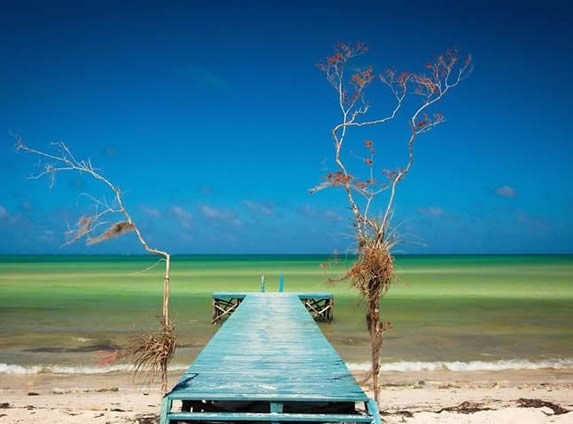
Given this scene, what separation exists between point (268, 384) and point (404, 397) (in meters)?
4.81

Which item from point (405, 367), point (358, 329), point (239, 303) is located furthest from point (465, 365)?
point (239, 303)

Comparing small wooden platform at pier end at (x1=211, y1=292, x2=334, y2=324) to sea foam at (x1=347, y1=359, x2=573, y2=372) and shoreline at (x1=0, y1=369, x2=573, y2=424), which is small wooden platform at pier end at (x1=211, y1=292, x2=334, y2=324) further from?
shoreline at (x1=0, y1=369, x2=573, y2=424)

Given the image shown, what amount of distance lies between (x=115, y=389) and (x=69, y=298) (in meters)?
23.8

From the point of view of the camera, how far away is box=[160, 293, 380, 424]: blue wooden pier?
5844 millimetres

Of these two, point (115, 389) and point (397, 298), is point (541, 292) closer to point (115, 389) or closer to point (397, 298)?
point (397, 298)

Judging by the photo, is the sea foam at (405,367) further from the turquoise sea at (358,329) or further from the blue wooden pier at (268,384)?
the blue wooden pier at (268,384)

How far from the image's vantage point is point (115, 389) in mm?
11609

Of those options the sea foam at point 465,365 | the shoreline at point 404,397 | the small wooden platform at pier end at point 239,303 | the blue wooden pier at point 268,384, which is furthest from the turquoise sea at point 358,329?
the blue wooden pier at point 268,384

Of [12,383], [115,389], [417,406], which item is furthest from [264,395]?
[12,383]

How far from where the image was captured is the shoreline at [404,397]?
8595mm

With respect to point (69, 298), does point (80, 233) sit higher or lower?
higher

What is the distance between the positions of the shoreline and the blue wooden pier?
4.26ft

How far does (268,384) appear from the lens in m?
6.65

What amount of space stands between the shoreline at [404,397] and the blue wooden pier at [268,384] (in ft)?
4.26
